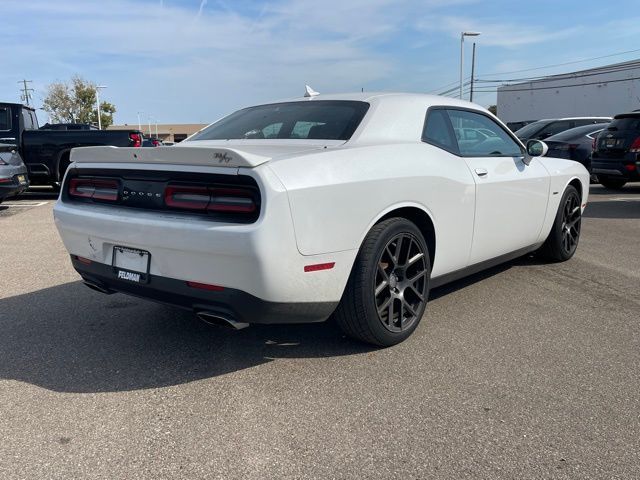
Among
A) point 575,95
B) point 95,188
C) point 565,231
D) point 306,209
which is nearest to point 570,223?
point 565,231

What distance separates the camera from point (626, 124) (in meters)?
10.3

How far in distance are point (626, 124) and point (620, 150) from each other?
518mm

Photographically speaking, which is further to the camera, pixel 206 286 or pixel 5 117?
pixel 5 117

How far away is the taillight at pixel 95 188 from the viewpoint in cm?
327

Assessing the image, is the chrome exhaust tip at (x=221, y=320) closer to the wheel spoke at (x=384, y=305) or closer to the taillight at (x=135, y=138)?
the wheel spoke at (x=384, y=305)

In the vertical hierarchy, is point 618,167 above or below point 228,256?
below

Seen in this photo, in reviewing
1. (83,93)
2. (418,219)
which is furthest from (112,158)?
(83,93)

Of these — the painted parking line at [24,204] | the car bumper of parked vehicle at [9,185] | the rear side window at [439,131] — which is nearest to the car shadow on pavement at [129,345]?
the rear side window at [439,131]

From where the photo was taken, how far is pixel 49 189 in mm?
14664

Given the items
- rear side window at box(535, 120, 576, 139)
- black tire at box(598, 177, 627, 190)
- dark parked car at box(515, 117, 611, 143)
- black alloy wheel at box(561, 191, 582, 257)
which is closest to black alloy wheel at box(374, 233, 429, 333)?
black alloy wheel at box(561, 191, 582, 257)

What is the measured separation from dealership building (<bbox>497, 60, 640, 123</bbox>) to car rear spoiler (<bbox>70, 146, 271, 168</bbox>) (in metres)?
39.9

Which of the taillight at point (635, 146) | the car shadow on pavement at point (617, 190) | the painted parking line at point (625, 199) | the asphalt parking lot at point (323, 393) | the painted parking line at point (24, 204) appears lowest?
the car shadow on pavement at point (617, 190)

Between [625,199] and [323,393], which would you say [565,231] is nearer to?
[323,393]

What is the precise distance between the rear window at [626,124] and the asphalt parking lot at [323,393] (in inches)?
270
